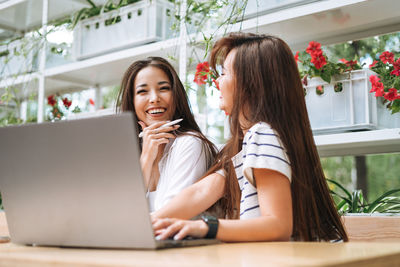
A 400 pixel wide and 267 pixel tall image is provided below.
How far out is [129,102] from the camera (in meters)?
1.72

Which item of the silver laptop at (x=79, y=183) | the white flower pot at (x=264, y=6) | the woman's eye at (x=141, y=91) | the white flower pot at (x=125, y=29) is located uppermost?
the white flower pot at (x=125, y=29)

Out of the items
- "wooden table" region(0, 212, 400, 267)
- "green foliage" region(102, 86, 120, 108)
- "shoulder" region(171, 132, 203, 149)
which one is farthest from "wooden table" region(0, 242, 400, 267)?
"green foliage" region(102, 86, 120, 108)

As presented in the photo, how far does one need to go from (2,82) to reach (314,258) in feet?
8.75

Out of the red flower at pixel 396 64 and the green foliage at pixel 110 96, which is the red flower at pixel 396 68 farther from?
the green foliage at pixel 110 96

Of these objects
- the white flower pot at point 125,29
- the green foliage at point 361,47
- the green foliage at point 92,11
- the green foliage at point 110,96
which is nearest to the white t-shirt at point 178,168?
the white flower pot at point 125,29

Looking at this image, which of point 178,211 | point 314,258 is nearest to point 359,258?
point 314,258

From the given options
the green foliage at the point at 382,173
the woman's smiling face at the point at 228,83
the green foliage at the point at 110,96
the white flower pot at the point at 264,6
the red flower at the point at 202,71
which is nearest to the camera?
the woman's smiling face at the point at 228,83

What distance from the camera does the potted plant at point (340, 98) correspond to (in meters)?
1.63

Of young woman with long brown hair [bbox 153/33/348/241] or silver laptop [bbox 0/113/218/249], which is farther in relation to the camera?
young woman with long brown hair [bbox 153/33/348/241]

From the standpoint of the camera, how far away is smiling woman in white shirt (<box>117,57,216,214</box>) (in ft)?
4.68

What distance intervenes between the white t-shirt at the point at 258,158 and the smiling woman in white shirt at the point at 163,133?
33 cm

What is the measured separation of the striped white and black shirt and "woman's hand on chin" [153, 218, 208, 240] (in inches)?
8.0

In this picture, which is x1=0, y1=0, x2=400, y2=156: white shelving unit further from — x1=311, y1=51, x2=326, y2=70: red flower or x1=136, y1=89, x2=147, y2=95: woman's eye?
x1=136, y1=89, x2=147, y2=95: woman's eye

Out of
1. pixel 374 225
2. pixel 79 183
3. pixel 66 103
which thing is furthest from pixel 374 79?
pixel 66 103
